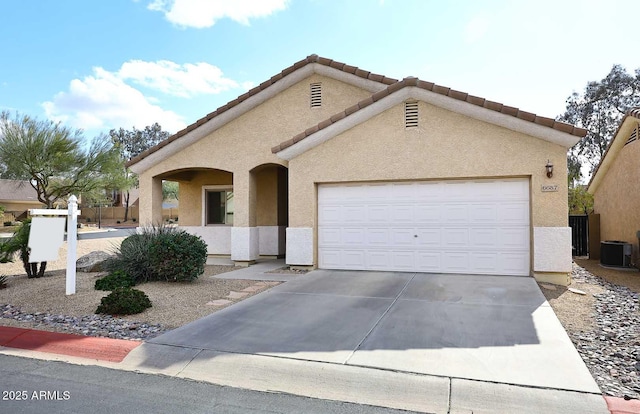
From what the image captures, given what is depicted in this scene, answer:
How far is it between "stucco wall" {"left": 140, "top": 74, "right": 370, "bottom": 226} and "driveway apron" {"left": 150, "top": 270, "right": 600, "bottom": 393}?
17.5 ft

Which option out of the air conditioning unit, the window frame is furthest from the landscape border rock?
the air conditioning unit

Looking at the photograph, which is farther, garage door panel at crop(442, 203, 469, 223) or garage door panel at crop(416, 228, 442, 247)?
garage door panel at crop(416, 228, 442, 247)

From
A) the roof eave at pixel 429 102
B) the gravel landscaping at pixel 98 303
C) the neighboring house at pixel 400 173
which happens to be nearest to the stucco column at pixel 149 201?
the neighboring house at pixel 400 173

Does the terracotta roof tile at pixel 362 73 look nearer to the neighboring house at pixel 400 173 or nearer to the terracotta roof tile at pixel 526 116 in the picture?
the neighboring house at pixel 400 173

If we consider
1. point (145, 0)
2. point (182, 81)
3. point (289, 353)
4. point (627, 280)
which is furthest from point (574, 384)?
point (182, 81)

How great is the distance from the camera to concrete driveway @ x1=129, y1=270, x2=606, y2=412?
4.17m

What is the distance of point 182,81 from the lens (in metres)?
31.4

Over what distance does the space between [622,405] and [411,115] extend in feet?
26.1

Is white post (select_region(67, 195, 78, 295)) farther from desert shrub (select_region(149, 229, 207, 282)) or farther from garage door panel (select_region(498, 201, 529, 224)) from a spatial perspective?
garage door panel (select_region(498, 201, 529, 224))

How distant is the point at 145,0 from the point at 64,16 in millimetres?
2447

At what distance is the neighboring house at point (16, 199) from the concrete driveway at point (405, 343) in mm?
51911

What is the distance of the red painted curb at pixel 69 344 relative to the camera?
209 inches

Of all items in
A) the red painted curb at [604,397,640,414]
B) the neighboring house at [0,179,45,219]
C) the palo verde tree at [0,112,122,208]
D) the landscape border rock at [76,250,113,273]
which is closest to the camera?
the red painted curb at [604,397,640,414]

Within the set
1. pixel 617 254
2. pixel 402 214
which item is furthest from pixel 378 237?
pixel 617 254
